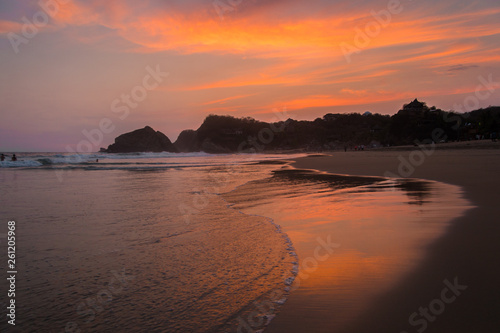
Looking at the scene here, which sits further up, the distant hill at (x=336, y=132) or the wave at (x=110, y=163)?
the distant hill at (x=336, y=132)

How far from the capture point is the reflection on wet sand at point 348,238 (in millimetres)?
3385

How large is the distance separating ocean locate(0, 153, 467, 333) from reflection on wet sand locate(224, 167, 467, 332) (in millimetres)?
24

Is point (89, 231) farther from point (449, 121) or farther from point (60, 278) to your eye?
point (449, 121)

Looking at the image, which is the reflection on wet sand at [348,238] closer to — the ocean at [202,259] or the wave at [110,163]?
the ocean at [202,259]

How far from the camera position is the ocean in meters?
3.27

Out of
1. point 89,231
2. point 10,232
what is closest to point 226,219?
point 89,231

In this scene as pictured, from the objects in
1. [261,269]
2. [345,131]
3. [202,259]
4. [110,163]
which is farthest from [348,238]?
[345,131]

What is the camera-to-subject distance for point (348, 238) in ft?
19.1

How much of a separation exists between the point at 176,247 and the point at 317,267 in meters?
2.41

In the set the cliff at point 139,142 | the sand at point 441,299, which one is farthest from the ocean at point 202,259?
the cliff at point 139,142

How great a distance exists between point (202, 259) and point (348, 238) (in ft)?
8.78

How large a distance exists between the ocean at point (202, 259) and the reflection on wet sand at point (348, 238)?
0.02 m

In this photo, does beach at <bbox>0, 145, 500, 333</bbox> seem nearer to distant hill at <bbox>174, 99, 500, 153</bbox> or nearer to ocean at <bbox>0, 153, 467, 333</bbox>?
ocean at <bbox>0, 153, 467, 333</bbox>

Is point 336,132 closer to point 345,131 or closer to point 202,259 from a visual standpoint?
point 345,131
